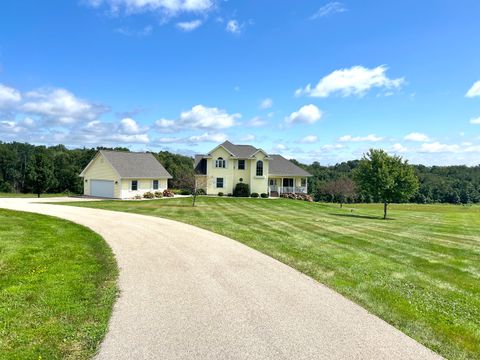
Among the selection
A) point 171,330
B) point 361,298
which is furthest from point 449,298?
point 171,330

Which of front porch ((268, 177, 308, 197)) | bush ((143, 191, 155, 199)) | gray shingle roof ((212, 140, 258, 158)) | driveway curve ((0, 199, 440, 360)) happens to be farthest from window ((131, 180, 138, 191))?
driveway curve ((0, 199, 440, 360))

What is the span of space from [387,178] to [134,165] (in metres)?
29.1

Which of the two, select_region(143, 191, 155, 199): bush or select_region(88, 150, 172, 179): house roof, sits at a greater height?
select_region(88, 150, 172, 179): house roof

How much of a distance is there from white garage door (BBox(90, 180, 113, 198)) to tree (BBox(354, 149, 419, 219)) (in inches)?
1087

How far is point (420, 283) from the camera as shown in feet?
29.6

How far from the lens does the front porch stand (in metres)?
46.8

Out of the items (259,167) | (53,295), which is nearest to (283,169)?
(259,167)

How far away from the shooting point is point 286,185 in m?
48.3

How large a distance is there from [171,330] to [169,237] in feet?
28.6

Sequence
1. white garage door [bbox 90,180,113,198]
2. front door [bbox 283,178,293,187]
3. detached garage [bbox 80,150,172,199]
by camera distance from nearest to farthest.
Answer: detached garage [bbox 80,150,172,199] < white garage door [bbox 90,180,113,198] < front door [bbox 283,178,293,187]

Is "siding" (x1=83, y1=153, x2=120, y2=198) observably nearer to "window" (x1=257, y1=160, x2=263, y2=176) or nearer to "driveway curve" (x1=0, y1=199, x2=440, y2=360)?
"window" (x1=257, y1=160, x2=263, y2=176)

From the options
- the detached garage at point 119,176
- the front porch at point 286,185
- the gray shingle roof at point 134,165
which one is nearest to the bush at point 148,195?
the detached garage at point 119,176

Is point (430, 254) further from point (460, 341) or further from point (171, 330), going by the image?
point (171, 330)

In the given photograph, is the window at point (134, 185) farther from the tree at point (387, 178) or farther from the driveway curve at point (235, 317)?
the driveway curve at point (235, 317)
